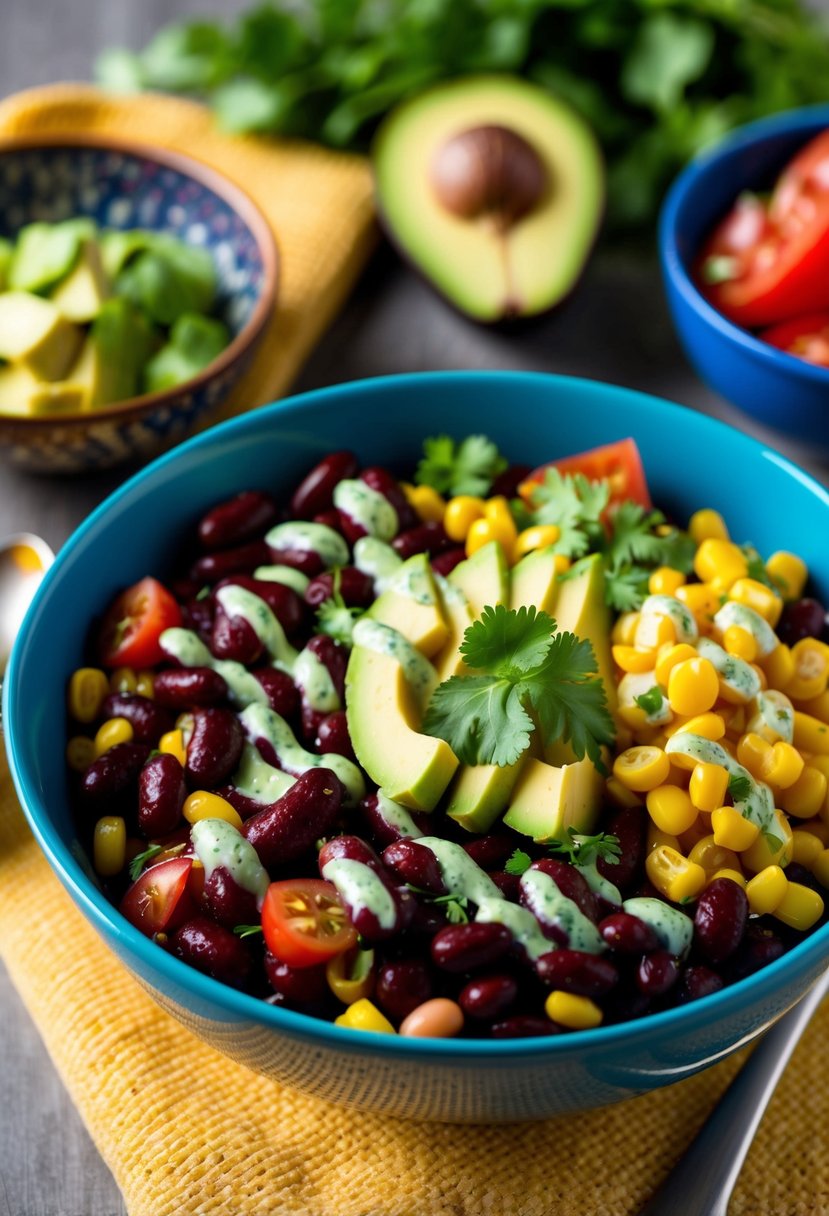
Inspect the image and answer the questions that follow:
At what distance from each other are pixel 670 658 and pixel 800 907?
1.55ft

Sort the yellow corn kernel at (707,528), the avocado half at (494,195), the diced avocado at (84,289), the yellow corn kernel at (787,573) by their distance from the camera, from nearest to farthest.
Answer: the yellow corn kernel at (787,573) → the yellow corn kernel at (707,528) → the diced avocado at (84,289) → the avocado half at (494,195)

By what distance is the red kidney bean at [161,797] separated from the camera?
7.22 ft

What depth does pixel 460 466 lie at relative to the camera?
285 centimetres

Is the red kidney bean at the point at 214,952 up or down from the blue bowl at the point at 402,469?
down

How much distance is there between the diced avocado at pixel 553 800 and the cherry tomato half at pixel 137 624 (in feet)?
2.55

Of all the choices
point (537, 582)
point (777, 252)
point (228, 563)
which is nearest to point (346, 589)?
point (228, 563)

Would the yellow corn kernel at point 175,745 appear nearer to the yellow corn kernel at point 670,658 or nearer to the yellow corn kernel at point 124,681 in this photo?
the yellow corn kernel at point 124,681

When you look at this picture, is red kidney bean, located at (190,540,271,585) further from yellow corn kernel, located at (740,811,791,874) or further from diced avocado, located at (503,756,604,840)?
yellow corn kernel, located at (740,811,791,874)

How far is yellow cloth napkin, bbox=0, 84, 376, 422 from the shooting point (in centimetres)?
363

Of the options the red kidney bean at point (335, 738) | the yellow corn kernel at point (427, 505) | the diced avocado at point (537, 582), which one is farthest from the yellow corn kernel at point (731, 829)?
the yellow corn kernel at point (427, 505)

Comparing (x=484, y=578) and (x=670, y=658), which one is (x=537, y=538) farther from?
(x=670, y=658)

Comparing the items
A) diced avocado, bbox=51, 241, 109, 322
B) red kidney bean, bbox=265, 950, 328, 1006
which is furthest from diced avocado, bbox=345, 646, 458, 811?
diced avocado, bbox=51, 241, 109, 322

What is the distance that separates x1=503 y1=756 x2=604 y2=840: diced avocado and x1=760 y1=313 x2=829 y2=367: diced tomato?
1525mm

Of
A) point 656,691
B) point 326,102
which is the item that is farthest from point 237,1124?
point 326,102
